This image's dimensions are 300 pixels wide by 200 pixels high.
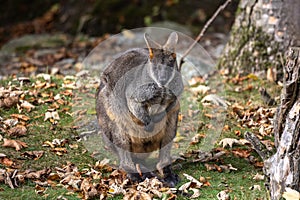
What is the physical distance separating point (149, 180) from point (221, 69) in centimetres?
335

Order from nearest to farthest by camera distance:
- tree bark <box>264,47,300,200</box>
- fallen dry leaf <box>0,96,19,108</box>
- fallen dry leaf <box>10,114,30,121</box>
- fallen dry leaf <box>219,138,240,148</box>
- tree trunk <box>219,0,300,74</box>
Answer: tree bark <box>264,47,300,200</box> → fallen dry leaf <box>219,138,240,148</box> → fallen dry leaf <box>10,114,30,121</box> → fallen dry leaf <box>0,96,19,108</box> → tree trunk <box>219,0,300,74</box>

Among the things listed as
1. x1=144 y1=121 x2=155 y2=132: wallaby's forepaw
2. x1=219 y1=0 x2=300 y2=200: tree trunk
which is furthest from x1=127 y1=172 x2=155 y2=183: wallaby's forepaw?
x1=219 y1=0 x2=300 y2=200: tree trunk

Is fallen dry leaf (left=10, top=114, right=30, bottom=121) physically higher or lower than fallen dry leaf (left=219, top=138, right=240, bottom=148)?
higher

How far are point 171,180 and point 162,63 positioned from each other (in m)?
1.13

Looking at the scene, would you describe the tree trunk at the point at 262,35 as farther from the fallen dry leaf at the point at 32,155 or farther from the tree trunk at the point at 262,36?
the fallen dry leaf at the point at 32,155

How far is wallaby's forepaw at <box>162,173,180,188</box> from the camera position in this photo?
483cm

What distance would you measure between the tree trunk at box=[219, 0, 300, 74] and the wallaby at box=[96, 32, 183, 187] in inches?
102

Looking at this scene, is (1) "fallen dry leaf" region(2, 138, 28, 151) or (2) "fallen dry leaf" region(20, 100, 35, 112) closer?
(1) "fallen dry leaf" region(2, 138, 28, 151)

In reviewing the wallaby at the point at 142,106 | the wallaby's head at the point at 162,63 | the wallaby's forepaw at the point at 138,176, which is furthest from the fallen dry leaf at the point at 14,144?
the wallaby's head at the point at 162,63

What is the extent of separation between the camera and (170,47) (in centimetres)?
481

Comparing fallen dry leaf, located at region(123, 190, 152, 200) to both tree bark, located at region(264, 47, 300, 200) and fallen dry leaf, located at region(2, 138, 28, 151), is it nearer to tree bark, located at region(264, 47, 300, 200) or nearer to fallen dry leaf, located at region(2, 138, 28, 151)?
tree bark, located at region(264, 47, 300, 200)

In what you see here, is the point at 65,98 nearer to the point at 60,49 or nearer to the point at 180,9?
the point at 60,49

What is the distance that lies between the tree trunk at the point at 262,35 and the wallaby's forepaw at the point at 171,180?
9.43 ft

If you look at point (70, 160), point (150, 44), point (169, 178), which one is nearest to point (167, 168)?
point (169, 178)
